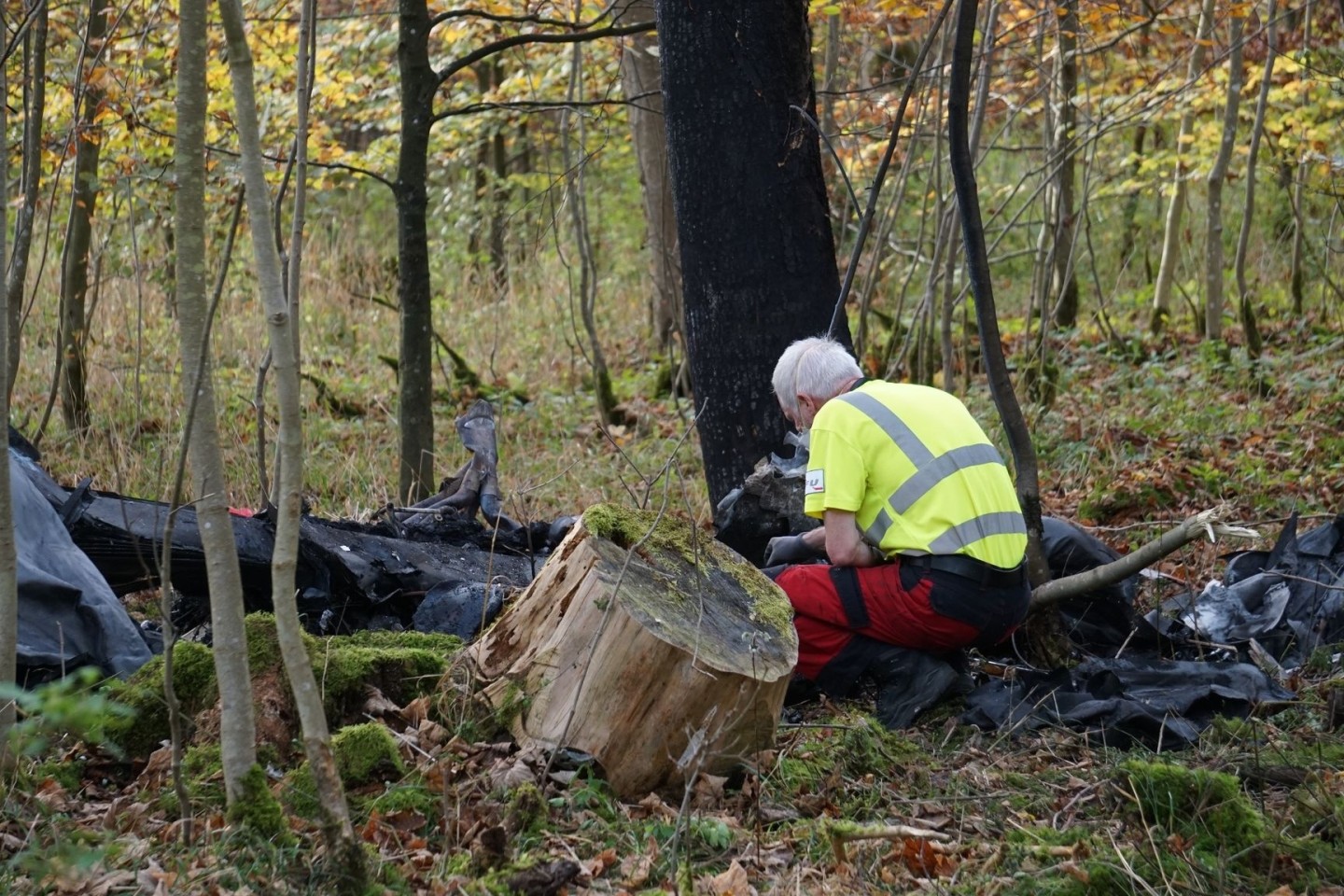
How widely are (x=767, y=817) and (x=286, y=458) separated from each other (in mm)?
1593

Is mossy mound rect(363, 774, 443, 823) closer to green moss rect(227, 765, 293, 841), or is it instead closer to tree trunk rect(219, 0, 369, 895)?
green moss rect(227, 765, 293, 841)

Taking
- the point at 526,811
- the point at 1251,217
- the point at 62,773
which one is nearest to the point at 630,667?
the point at 526,811

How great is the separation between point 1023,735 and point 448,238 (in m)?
13.0

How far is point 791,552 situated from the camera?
4934mm

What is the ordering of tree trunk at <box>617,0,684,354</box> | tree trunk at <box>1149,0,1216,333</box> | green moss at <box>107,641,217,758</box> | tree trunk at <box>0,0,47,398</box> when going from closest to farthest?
1. green moss at <box>107,641,217,758</box>
2. tree trunk at <box>0,0,47,398</box>
3. tree trunk at <box>617,0,684,354</box>
4. tree trunk at <box>1149,0,1216,333</box>

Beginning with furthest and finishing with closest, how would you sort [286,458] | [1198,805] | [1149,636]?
[1149,636]
[1198,805]
[286,458]

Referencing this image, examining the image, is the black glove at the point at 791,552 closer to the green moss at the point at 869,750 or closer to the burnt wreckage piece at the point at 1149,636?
the burnt wreckage piece at the point at 1149,636

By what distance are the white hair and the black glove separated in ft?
→ 1.73

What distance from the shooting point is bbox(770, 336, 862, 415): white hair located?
15.3 feet

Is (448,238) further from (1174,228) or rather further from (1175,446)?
(1175,446)

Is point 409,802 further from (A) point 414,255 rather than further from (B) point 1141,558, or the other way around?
(A) point 414,255

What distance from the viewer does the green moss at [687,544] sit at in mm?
3777

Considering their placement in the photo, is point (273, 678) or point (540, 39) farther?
point (540, 39)

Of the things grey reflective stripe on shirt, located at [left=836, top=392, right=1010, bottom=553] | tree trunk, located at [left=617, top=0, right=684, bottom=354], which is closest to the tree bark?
grey reflective stripe on shirt, located at [left=836, top=392, right=1010, bottom=553]
